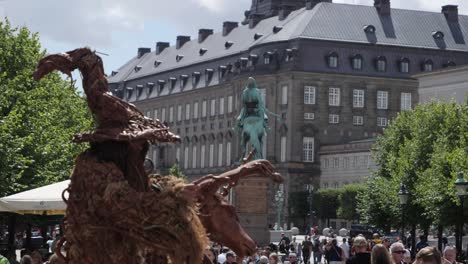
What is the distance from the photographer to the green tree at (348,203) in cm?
10588

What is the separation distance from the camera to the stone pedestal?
43406mm

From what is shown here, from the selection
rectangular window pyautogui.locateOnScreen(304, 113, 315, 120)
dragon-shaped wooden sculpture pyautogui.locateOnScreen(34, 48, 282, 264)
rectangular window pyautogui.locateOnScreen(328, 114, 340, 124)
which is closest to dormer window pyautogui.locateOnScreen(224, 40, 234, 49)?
rectangular window pyautogui.locateOnScreen(304, 113, 315, 120)

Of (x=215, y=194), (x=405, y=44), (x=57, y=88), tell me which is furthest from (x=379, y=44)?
(x=215, y=194)

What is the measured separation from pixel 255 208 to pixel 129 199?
3808 centimetres

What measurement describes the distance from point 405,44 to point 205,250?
379 ft

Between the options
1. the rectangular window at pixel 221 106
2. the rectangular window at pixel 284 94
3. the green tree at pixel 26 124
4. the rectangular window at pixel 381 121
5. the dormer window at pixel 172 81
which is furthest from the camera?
the dormer window at pixel 172 81

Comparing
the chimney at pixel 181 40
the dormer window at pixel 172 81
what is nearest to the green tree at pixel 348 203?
the dormer window at pixel 172 81

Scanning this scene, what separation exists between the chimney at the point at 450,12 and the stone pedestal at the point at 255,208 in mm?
82203

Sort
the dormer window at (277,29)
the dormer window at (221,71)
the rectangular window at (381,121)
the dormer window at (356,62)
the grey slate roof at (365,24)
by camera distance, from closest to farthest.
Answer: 1. the grey slate roof at (365,24)
2. the dormer window at (356,62)
3. the rectangular window at (381,121)
4. the dormer window at (277,29)
5. the dormer window at (221,71)

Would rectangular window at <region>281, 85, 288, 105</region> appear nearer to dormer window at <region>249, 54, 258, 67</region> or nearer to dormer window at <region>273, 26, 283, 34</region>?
dormer window at <region>249, 54, 258, 67</region>

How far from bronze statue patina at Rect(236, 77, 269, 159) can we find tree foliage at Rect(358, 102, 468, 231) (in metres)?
10.1

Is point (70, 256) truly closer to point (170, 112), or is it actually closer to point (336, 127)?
point (336, 127)

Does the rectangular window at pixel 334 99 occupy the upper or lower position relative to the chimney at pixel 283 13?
lower

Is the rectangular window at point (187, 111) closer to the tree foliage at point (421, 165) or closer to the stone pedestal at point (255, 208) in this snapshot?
the tree foliage at point (421, 165)
